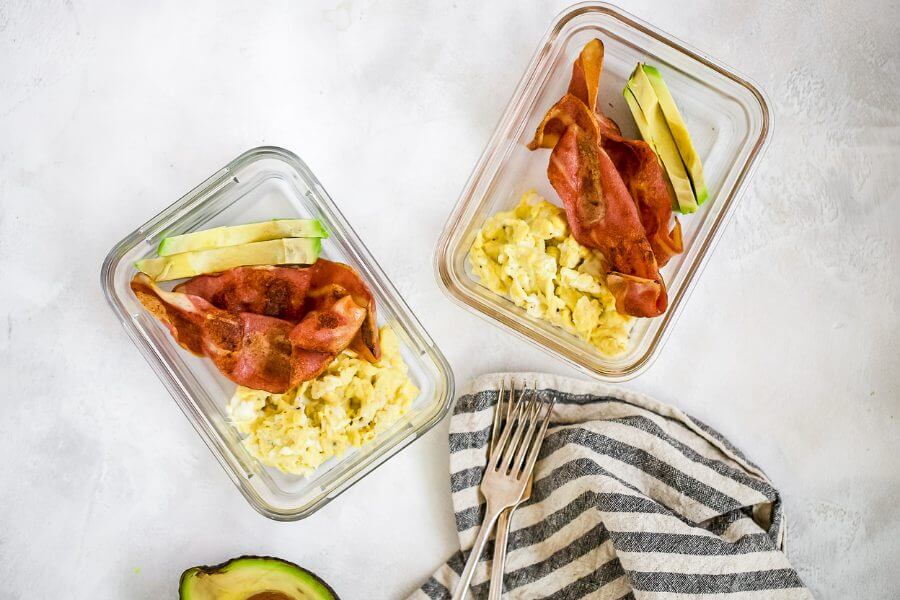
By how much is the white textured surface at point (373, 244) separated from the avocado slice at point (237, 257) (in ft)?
0.62

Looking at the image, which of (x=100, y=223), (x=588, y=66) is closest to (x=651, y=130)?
(x=588, y=66)

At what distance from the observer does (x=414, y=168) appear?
150 centimetres

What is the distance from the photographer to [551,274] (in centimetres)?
136

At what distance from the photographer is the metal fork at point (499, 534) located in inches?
57.9

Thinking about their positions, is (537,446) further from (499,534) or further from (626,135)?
(626,135)

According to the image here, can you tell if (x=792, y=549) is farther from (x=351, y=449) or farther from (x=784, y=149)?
(x=351, y=449)

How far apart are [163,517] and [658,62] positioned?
1459mm

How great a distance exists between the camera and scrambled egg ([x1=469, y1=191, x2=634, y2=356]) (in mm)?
1366

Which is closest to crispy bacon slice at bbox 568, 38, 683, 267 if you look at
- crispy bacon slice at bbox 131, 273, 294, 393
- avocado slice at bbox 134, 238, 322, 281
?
avocado slice at bbox 134, 238, 322, 281

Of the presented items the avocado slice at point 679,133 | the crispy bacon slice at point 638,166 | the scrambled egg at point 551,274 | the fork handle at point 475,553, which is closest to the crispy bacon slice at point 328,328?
the scrambled egg at point 551,274

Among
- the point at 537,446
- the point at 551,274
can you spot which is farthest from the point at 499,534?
the point at 551,274

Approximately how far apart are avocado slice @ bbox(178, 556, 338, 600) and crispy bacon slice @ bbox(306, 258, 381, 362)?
47 cm

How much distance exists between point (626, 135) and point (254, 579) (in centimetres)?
121

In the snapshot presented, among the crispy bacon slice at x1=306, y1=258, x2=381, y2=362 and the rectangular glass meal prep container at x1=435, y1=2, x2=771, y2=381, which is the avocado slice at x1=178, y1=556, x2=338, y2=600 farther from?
the rectangular glass meal prep container at x1=435, y1=2, x2=771, y2=381
